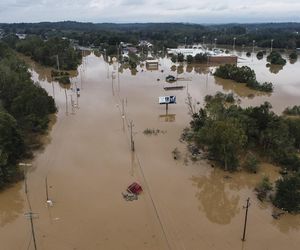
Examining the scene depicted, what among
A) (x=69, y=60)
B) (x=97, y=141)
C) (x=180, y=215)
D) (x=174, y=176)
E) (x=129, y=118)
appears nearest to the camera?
(x=180, y=215)

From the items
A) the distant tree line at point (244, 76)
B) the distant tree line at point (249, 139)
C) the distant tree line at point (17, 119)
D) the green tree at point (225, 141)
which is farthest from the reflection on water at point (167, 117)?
the distant tree line at point (244, 76)

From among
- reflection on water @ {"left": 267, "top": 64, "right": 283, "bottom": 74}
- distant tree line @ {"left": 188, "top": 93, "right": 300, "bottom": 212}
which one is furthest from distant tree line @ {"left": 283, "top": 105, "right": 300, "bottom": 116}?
reflection on water @ {"left": 267, "top": 64, "right": 283, "bottom": 74}

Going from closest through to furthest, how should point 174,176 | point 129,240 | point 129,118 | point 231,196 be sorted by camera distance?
point 129,240, point 231,196, point 174,176, point 129,118

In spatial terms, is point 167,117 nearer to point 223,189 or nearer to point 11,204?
point 223,189

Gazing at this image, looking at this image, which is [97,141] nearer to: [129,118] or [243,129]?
[129,118]

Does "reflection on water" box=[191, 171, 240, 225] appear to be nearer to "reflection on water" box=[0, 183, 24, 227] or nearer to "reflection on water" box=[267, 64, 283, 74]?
"reflection on water" box=[0, 183, 24, 227]

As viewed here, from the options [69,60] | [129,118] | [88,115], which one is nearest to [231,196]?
[129,118]
